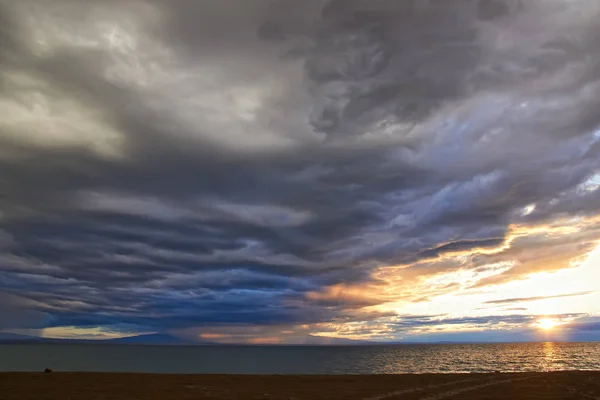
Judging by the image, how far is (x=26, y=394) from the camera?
1362 inches

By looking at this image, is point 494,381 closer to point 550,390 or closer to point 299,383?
point 550,390

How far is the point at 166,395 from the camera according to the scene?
115 ft

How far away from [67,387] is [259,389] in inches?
711

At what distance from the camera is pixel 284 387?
4138cm

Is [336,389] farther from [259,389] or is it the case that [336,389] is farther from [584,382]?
[584,382]

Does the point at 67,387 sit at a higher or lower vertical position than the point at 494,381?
higher

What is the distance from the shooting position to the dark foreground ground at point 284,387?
3459cm

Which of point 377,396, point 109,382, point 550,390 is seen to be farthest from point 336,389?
point 109,382

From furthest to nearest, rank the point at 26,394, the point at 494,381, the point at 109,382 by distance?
the point at 494,381 < the point at 109,382 < the point at 26,394

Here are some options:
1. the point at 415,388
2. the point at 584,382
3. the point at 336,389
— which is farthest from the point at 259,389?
the point at 584,382

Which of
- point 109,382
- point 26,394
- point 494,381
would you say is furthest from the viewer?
point 494,381

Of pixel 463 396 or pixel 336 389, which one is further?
pixel 336 389

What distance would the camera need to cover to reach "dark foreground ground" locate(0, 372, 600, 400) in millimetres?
34594

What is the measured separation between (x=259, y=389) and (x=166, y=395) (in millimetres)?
8574
